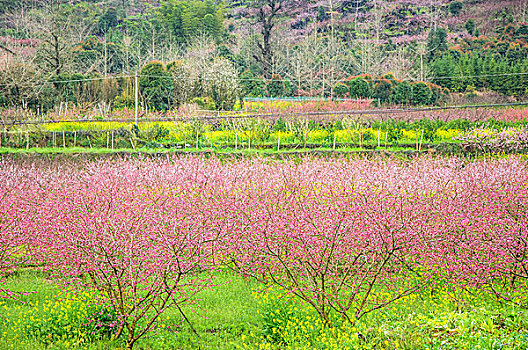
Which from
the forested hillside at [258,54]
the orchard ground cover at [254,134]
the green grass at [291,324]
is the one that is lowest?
the green grass at [291,324]

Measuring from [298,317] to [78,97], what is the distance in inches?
921

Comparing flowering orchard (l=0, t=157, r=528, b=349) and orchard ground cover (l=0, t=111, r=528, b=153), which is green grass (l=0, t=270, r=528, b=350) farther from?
orchard ground cover (l=0, t=111, r=528, b=153)

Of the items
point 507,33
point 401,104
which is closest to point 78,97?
point 401,104

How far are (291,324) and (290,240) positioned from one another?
129cm

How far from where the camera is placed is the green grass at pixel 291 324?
14.6ft

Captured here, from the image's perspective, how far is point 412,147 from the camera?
17328 millimetres

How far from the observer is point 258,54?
41.5m

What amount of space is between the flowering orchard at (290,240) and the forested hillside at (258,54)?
6131mm

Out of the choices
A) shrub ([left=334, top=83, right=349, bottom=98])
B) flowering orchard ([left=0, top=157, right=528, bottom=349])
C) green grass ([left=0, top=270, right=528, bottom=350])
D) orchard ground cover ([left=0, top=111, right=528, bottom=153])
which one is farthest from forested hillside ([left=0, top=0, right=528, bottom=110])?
green grass ([left=0, top=270, right=528, bottom=350])

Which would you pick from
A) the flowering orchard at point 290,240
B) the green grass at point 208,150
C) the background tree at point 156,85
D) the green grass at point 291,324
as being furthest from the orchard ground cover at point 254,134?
the green grass at point 291,324

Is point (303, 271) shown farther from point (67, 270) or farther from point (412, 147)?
point (412, 147)

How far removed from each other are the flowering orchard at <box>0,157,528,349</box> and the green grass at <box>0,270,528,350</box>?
0.64 feet

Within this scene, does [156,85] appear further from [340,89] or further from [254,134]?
[340,89]

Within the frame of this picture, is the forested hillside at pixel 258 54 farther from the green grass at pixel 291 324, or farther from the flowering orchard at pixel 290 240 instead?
the green grass at pixel 291 324
